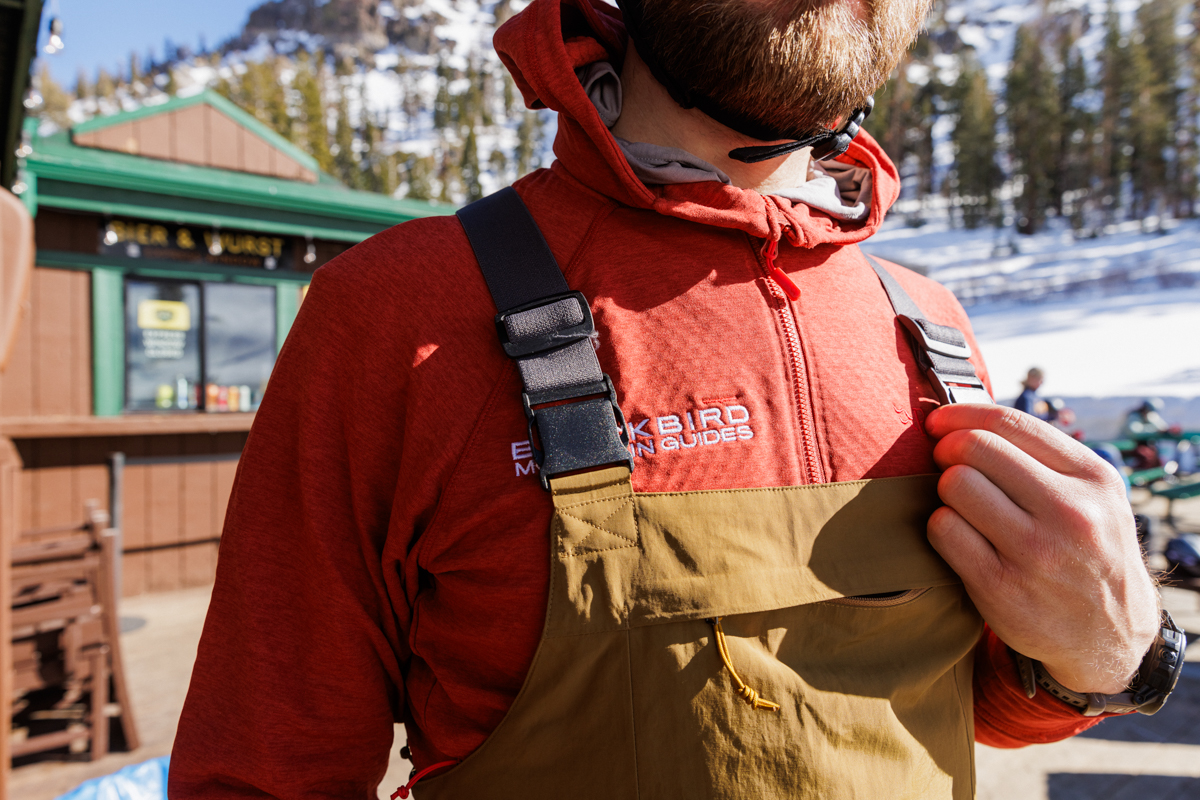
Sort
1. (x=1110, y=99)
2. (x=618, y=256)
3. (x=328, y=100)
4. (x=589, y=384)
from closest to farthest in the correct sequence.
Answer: (x=589, y=384), (x=618, y=256), (x=1110, y=99), (x=328, y=100)

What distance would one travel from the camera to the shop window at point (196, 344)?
6605 mm

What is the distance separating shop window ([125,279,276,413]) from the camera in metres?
6.61

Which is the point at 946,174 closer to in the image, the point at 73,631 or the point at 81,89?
the point at 73,631

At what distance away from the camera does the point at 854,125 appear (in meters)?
1.30

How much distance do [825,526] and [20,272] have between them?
2006 millimetres

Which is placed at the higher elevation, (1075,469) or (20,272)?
(20,272)

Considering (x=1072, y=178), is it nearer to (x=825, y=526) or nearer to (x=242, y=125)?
(x=242, y=125)

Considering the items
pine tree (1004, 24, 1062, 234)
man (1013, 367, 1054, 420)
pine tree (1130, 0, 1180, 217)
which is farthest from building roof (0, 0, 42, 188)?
pine tree (1130, 0, 1180, 217)

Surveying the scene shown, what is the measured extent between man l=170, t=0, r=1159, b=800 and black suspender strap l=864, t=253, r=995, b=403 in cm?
5

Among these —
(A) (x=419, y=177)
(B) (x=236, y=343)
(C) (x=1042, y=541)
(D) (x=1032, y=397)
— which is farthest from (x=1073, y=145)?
(C) (x=1042, y=541)

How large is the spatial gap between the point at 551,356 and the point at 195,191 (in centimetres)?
694

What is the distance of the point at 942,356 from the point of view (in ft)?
3.91

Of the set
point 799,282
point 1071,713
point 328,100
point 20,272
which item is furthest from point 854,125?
point 328,100

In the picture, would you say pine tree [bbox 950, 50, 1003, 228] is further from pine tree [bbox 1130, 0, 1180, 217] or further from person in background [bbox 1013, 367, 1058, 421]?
person in background [bbox 1013, 367, 1058, 421]
